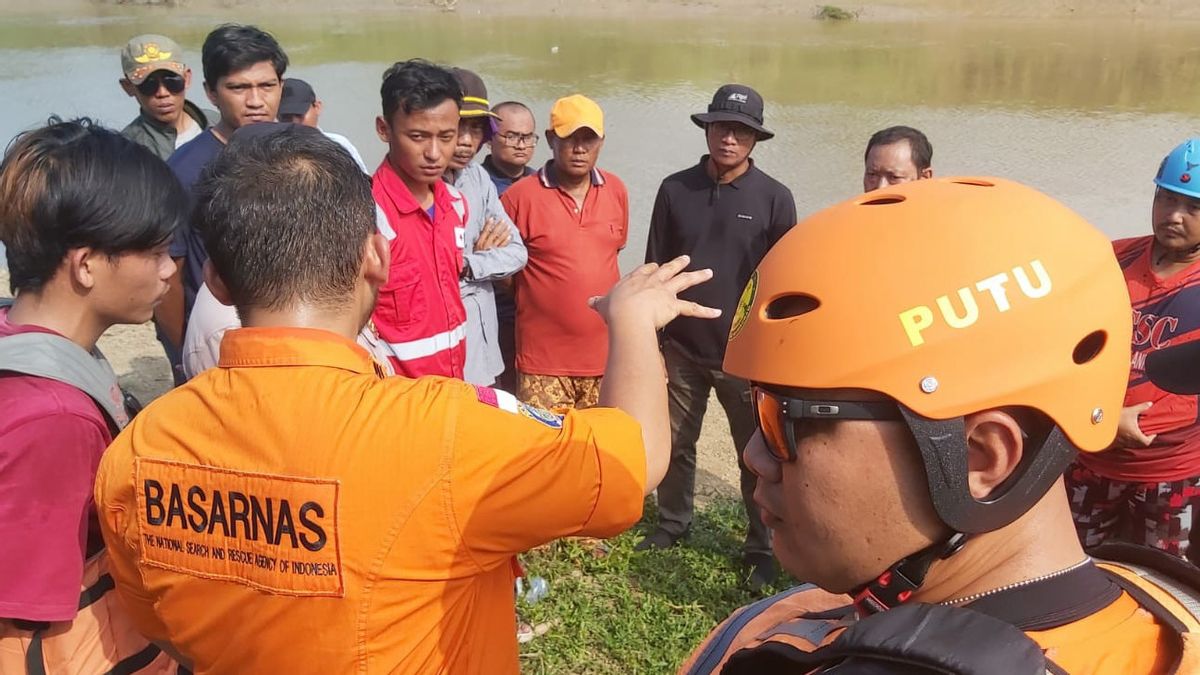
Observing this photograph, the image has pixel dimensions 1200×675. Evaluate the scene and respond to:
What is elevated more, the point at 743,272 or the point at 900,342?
the point at 900,342

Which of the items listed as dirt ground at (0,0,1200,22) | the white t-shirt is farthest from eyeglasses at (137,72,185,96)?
dirt ground at (0,0,1200,22)

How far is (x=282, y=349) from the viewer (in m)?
1.63

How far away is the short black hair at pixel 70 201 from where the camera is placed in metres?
2.04

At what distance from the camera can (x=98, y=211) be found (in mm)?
2074

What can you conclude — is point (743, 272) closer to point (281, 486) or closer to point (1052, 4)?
point (281, 486)

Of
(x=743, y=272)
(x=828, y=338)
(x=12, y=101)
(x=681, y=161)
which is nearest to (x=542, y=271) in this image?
(x=743, y=272)

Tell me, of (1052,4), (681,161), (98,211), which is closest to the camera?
(98,211)

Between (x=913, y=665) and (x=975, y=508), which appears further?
(x=975, y=508)

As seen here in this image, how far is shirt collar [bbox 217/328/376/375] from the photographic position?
1626mm

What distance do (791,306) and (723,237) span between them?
10.2ft

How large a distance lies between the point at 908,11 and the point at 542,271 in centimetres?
3580

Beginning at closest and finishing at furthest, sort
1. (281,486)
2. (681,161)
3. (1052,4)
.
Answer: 1. (281,486)
2. (681,161)
3. (1052,4)

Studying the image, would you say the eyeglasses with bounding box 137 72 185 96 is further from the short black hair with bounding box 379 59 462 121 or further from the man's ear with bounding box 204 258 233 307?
the man's ear with bounding box 204 258 233 307

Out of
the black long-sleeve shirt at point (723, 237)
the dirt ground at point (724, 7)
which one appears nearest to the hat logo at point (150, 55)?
the black long-sleeve shirt at point (723, 237)
